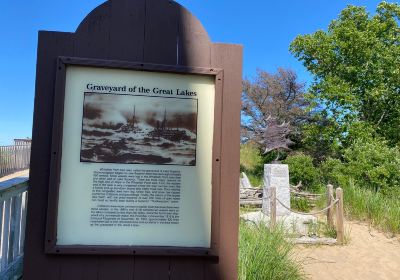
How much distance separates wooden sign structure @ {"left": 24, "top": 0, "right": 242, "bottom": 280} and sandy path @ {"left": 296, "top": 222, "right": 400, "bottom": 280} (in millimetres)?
3602

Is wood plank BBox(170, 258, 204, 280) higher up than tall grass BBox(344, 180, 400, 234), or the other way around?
wood plank BBox(170, 258, 204, 280)

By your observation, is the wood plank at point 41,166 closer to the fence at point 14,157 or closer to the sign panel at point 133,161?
the sign panel at point 133,161

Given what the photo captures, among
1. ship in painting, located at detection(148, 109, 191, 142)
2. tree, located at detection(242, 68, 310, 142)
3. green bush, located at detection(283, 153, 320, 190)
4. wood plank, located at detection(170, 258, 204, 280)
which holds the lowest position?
wood plank, located at detection(170, 258, 204, 280)

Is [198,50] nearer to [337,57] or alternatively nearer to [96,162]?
[96,162]

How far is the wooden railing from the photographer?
2855 mm

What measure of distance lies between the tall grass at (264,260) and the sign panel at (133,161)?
1.60 m

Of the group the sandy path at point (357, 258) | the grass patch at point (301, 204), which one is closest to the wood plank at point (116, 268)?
the sandy path at point (357, 258)

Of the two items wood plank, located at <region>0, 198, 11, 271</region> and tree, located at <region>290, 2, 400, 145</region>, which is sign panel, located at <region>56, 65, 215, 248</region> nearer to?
wood plank, located at <region>0, 198, 11, 271</region>

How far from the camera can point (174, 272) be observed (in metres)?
2.55

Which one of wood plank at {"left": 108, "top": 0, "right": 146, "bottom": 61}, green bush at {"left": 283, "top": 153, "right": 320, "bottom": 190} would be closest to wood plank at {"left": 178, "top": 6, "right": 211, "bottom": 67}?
wood plank at {"left": 108, "top": 0, "right": 146, "bottom": 61}

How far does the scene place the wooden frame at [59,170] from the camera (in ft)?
7.97

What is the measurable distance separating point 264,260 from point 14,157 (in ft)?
51.0

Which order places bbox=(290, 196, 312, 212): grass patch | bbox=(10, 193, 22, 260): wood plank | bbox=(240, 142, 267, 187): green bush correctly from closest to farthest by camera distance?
bbox=(10, 193, 22, 260): wood plank, bbox=(290, 196, 312, 212): grass patch, bbox=(240, 142, 267, 187): green bush

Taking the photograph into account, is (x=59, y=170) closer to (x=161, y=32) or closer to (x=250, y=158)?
(x=161, y=32)
